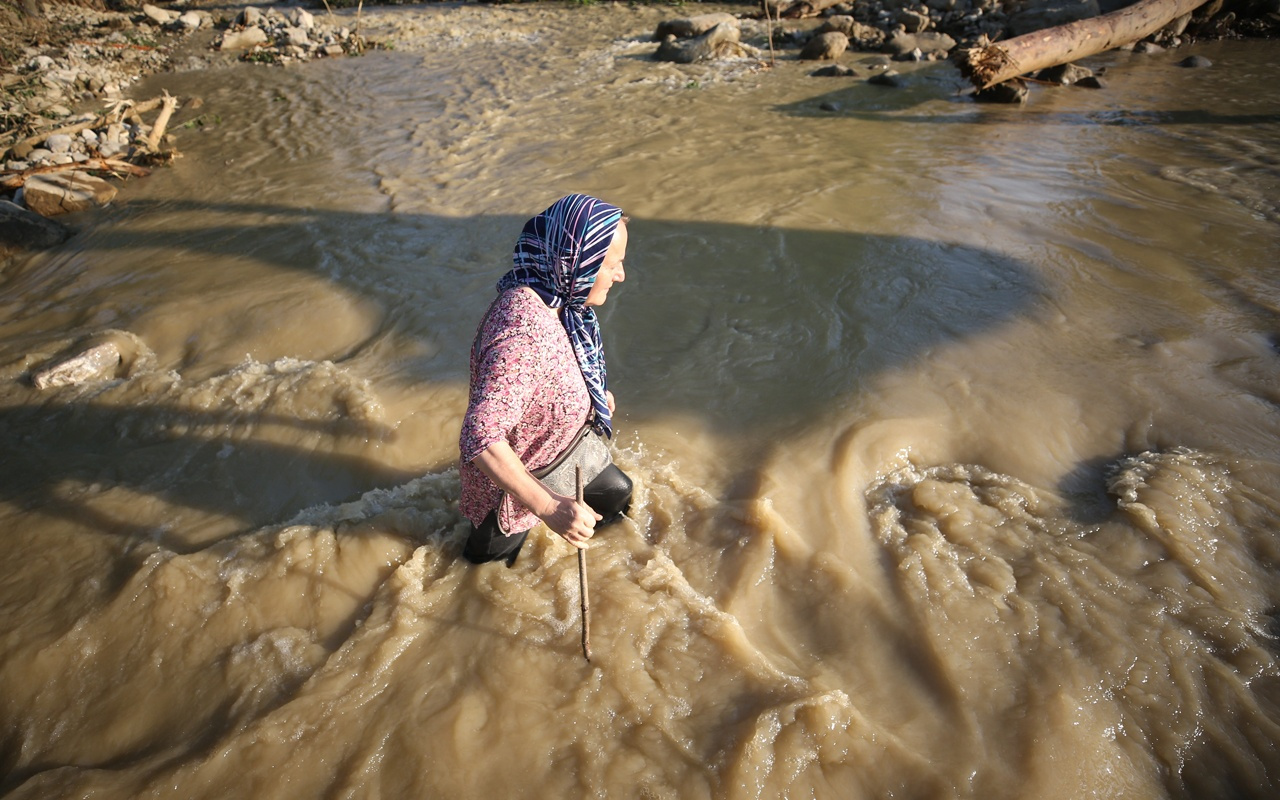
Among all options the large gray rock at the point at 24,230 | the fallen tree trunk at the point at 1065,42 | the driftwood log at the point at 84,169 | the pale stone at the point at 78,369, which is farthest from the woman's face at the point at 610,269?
the driftwood log at the point at 84,169

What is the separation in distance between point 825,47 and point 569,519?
11693mm

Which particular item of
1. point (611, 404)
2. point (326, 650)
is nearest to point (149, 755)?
point (326, 650)

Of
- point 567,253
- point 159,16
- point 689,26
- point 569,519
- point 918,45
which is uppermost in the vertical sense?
point 159,16

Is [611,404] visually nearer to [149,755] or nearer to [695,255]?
[149,755]

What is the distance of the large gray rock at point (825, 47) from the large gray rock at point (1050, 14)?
2770 mm

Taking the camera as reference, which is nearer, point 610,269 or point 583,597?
point 583,597

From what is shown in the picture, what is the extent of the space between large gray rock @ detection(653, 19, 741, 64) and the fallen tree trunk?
4.40 meters

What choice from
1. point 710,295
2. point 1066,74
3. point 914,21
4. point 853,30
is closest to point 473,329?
point 710,295

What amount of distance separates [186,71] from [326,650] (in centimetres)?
1663

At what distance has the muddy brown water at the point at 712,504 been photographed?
209 cm

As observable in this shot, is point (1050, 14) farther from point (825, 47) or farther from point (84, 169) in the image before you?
point (84, 169)

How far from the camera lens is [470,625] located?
254 cm

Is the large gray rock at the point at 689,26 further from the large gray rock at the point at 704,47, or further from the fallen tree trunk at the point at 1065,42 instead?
the fallen tree trunk at the point at 1065,42

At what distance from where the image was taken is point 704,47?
1170cm
